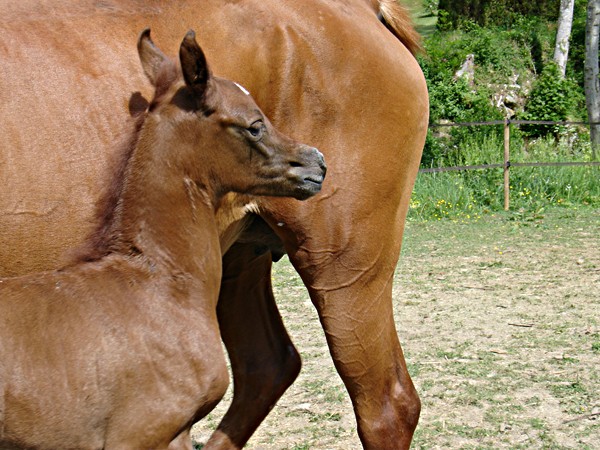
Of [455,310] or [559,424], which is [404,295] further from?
[559,424]

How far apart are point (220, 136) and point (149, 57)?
406mm

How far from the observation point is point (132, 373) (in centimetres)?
294

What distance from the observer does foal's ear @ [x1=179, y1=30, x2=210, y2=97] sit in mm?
3133

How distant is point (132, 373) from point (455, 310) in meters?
4.98

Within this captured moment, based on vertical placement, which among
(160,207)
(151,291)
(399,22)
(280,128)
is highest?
(399,22)

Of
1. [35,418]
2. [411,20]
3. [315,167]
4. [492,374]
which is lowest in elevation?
[492,374]

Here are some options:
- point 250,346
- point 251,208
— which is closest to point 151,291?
point 251,208

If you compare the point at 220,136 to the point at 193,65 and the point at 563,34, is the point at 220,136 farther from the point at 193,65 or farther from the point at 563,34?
the point at 563,34

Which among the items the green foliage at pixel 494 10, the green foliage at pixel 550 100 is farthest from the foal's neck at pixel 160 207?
the green foliage at pixel 494 10

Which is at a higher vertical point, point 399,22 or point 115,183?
point 399,22

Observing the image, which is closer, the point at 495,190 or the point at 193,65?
the point at 193,65

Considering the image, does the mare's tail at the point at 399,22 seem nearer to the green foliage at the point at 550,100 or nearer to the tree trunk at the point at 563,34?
the green foliage at the point at 550,100

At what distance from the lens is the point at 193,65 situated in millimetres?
3191

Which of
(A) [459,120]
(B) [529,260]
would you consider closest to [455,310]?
(B) [529,260]
